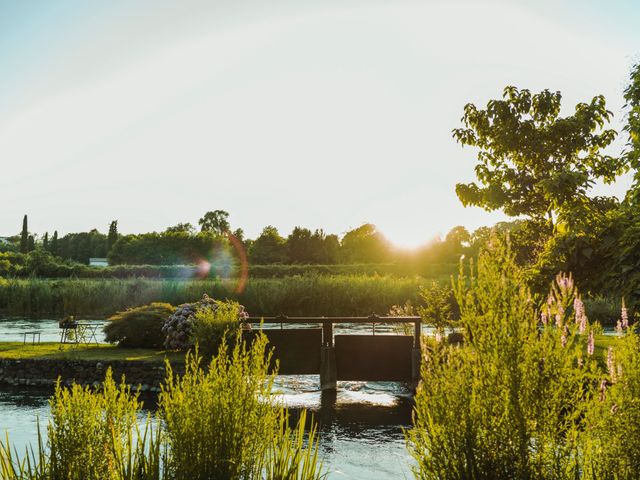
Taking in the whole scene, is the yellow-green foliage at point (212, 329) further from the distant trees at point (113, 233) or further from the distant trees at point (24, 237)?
the distant trees at point (113, 233)

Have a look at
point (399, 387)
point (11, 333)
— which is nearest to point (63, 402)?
point (399, 387)

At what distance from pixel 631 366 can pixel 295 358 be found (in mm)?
10950

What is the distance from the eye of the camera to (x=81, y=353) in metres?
16.4

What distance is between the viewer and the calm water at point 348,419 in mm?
9125

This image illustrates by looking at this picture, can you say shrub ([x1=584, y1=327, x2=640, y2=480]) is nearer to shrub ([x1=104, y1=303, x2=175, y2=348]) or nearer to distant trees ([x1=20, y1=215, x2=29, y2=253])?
shrub ([x1=104, y1=303, x2=175, y2=348])

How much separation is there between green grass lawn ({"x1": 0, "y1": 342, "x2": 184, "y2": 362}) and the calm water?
4.14 ft

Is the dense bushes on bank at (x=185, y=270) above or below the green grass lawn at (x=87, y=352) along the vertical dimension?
above

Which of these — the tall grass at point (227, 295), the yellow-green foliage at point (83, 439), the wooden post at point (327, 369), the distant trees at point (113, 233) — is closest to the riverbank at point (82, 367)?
the wooden post at point (327, 369)

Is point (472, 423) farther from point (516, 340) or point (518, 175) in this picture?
point (518, 175)

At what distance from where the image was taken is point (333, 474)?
862cm

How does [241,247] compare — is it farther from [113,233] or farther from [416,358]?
[416,358]

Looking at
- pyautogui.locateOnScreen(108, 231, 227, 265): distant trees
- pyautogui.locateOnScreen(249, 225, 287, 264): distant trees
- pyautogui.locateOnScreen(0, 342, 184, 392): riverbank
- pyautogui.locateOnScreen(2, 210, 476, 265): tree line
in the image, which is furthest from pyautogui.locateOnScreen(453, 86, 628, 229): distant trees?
pyautogui.locateOnScreen(108, 231, 227, 265): distant trees

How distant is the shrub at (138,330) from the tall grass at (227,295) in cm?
1318

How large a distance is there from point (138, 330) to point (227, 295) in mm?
14151
